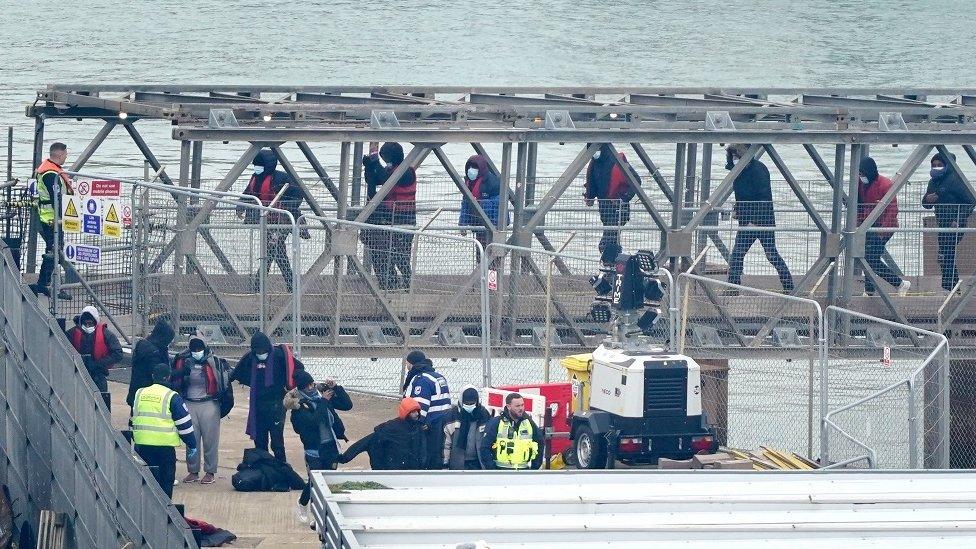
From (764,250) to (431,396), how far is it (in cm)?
612

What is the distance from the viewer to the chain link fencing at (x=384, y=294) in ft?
67.0

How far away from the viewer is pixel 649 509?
489 inches

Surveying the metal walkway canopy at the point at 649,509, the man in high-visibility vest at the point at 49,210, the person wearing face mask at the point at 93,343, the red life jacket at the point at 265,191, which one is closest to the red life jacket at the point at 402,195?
the red life jacket at the point at 265,191

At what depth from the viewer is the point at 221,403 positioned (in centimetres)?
1778

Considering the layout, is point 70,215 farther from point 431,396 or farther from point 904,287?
point 904,287

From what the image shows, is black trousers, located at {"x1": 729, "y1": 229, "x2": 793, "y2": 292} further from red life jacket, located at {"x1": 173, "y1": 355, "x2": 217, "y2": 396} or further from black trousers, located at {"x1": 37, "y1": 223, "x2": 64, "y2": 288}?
black trousers, located at {"x1": 37, "y1": 223, "x2": 64, "y2": 288}

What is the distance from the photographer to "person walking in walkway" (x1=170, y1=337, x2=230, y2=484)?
17.5 metres

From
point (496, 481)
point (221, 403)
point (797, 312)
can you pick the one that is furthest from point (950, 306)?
point (496, 481)

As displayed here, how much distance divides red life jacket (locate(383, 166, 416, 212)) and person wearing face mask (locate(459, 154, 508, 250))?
582mm

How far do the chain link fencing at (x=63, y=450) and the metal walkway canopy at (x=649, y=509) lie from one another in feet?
6.38

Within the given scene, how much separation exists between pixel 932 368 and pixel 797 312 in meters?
4.50

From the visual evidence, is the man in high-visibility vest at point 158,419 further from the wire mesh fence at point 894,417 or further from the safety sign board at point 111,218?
the wire mesh fence at point 894,417

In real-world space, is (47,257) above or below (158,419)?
above

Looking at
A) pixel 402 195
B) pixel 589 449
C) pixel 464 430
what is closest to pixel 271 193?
pixel 402 195
